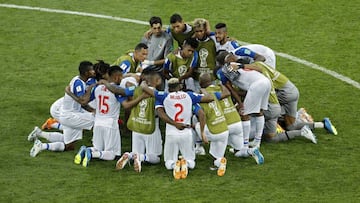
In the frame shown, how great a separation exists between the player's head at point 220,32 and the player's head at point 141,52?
46.7 inches

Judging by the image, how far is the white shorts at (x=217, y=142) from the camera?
14969mm

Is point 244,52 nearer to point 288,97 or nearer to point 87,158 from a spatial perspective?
point 288,97

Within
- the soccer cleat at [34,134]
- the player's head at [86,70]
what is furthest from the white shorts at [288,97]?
the soccer cleat at [34,134]

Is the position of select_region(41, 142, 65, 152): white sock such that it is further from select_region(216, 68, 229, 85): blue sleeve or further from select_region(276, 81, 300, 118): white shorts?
select_region(276, 81, 300, 118): white shorts

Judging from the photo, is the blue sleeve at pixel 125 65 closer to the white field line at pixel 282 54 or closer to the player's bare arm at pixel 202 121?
the player's bare arm at pixel 202 121

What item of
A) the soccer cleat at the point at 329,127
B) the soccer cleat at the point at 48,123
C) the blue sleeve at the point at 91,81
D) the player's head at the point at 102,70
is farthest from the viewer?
the soccer cleat at the point at 48,123

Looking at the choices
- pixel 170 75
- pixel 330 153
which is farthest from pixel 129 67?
pixel 330 153

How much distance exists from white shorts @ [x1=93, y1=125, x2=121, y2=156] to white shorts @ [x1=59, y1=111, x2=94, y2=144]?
21.7 inches

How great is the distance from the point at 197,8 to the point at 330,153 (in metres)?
7.21

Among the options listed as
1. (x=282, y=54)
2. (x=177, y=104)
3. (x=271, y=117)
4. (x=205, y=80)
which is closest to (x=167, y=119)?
(x=177, y=104)

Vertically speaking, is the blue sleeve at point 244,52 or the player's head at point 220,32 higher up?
the player's head at point 220,32

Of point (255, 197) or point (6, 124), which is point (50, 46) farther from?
point (255, 197)

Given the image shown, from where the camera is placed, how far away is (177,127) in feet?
48.1

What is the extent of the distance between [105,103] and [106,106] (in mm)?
49
